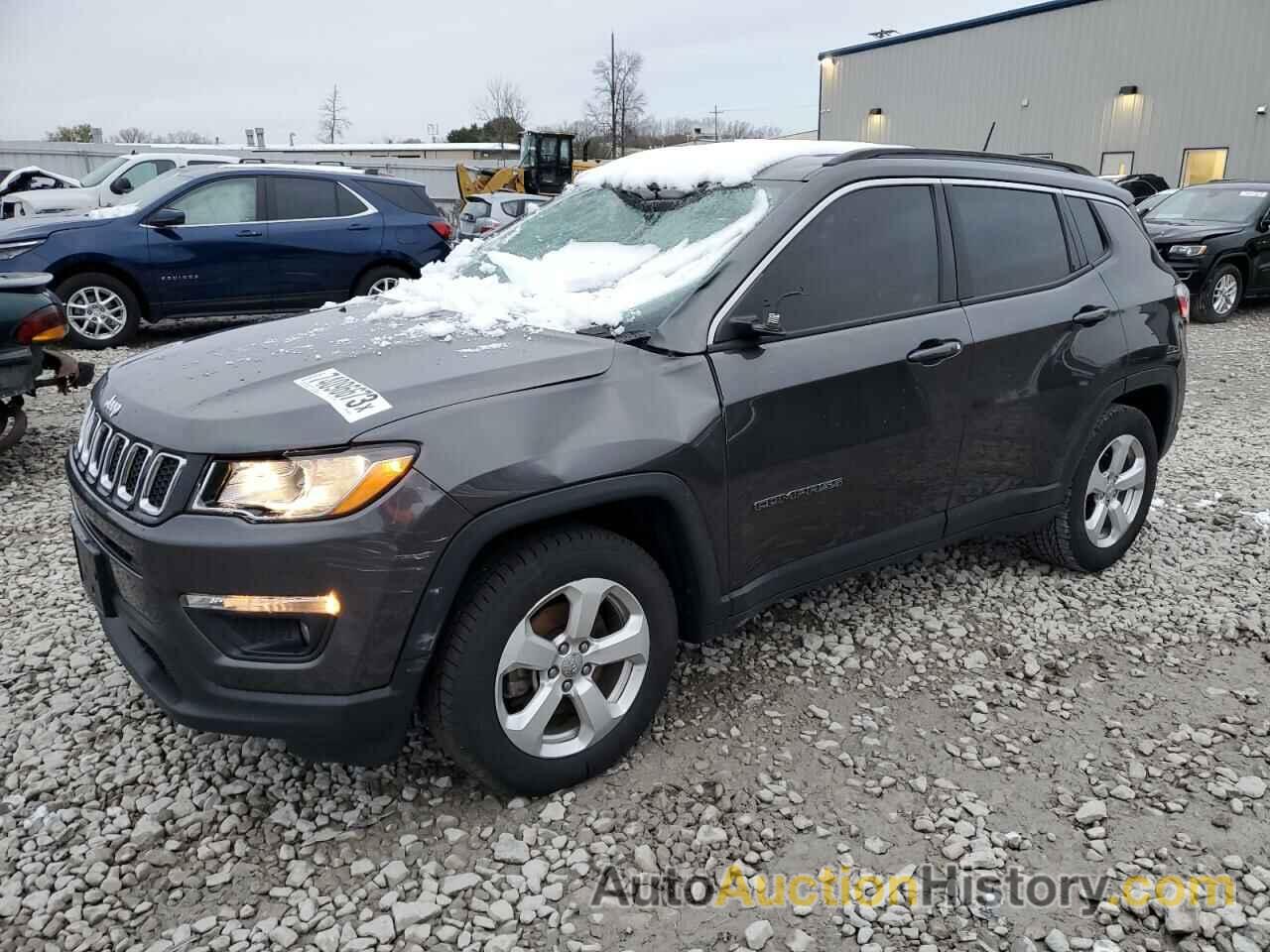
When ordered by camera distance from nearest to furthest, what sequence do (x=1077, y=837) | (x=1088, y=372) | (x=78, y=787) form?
(x=1077, y=837) < (x=78, y=787) < (x=1088, y=372)

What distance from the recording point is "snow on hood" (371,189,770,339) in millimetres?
2918

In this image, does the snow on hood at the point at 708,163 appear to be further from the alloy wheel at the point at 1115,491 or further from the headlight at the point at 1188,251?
the headlight at the point at 1188,251

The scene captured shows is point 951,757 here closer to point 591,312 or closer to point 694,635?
point 694,635

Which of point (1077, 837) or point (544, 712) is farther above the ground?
point (544, 712)

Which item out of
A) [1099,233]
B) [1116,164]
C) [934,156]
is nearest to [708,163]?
[934,156]

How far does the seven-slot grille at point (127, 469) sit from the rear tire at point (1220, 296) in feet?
41.3

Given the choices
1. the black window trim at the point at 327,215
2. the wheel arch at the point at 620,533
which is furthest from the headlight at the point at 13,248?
the wheel arch at the point at 620,533

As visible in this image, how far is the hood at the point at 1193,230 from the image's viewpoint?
38.4 feet

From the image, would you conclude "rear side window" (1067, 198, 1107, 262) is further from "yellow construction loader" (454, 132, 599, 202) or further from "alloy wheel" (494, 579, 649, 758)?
"yellow construction loader" (454, 132, 599, 202)

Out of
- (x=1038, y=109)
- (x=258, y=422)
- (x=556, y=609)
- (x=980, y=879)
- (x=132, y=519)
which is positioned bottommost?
(x=980, y=879)

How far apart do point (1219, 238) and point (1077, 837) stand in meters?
11.5

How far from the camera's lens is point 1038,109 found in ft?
101

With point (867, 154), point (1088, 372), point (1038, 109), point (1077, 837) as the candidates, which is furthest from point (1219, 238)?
point (1038, 109)

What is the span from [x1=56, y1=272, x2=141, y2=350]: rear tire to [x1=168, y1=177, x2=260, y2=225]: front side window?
931 mm
